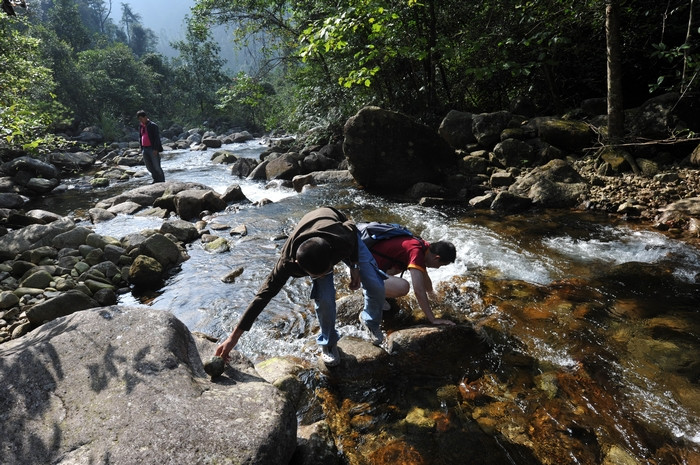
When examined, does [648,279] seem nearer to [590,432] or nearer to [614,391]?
[614,391]

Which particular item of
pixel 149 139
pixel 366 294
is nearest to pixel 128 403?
pixel 366 294

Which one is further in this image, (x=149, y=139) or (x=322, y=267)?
(x=149, y=139)

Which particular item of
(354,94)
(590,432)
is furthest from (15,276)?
(354,94)

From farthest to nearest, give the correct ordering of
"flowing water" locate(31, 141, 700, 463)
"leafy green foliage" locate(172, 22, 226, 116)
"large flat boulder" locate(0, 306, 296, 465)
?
"leafy green foliage" locate(172, 22, 226, 116)
"flowing water" locate(31, 141, 700, 463)
"large flat boulder" locate(0, 306, 296, 465)

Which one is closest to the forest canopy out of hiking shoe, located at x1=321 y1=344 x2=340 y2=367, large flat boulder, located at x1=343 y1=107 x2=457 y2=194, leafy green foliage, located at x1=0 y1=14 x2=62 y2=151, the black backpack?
leafy green foliage, located at x1=0 y1=14 x2=62 y2=151

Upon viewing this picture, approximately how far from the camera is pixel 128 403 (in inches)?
89.7

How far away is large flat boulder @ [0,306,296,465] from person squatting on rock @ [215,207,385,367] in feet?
1.79

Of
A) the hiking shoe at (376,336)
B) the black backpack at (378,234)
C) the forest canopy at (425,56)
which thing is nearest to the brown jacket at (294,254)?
the black backpack at (378,234)

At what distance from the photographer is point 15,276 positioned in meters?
5.96

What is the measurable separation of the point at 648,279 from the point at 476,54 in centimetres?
690

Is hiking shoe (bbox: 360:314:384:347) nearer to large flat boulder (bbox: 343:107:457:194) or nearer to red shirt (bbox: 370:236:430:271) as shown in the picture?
red shirt (bbox: 370:236:430:271)

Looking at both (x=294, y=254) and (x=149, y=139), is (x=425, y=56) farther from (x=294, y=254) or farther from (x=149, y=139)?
(x=294, y=254)

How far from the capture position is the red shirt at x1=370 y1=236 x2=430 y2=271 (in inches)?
→ 151

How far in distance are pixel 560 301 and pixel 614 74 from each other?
5825mm
